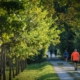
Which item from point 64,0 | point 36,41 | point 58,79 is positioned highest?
point 64,0

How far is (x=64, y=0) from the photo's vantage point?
1972 centimetres

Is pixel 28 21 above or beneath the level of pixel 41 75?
above

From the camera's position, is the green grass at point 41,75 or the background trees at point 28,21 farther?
the green grass at point 41,75

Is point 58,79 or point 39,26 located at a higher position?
point 39,26

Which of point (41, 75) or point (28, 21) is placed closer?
point (41, 75)

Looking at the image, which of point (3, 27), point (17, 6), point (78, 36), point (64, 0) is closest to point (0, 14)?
point (3, 27)

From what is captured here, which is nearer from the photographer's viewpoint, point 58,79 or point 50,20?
point 58,79

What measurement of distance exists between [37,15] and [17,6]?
16375 mm

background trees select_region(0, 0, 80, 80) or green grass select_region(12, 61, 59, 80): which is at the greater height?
background trees select_region(0, 0, 80, 80)

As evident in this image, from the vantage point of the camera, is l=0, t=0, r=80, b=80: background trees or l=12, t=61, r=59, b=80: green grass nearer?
l=0, t=0, r=80, b=80: background trees

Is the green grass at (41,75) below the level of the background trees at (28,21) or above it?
below

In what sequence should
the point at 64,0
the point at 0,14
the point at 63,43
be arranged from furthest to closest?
the point at 63,43 → the point at 64,0 → the point at 0,14

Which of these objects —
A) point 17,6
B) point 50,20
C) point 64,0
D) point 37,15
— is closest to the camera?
point 17,6

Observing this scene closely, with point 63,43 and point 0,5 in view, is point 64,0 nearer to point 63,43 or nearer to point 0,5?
point 0,5
